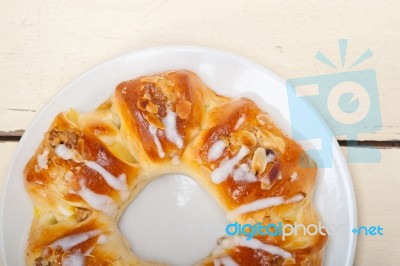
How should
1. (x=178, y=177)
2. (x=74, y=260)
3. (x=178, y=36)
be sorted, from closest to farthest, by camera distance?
(x=74, y=260)
(x=178, y=177)
(x=178, y=36)

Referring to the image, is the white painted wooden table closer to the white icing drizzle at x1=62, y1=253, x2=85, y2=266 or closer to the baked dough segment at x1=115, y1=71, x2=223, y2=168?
the baked dough segment at x1=115, y1=71, x2=223, y2=168

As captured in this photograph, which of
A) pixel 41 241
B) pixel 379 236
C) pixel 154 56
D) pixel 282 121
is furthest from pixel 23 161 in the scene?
pixel 379 236

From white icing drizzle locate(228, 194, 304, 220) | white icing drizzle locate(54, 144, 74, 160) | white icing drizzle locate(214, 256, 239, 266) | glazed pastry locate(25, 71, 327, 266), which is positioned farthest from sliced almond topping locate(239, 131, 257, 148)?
white icing drizzle locate(54, 144, 74, 160)

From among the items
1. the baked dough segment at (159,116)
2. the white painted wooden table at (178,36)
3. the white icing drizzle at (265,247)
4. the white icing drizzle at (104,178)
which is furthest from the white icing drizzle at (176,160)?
the white painted wooden table at (178,36)

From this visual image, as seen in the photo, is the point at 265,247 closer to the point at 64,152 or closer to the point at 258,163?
the point at 258,163

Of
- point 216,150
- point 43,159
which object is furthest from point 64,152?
point 216,150

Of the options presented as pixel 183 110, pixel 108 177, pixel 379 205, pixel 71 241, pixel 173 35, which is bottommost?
pixel 379 205
